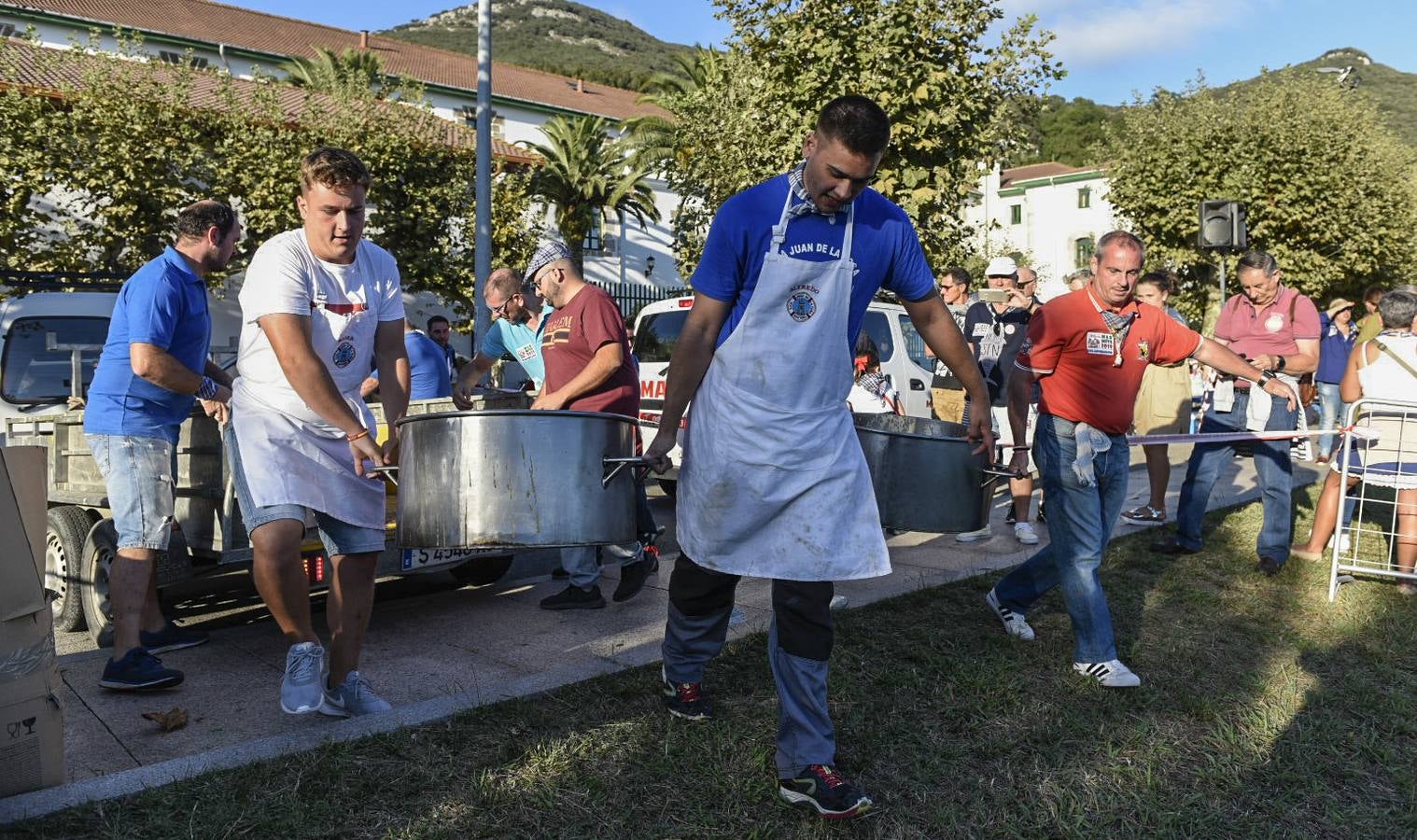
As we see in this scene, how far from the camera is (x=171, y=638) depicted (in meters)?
5.09

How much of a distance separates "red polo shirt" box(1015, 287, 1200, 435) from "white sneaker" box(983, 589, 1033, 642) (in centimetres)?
104

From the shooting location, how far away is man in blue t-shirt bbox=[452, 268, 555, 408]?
6.64 m

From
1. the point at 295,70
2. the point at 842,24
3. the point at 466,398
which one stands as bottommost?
the point at 466,398

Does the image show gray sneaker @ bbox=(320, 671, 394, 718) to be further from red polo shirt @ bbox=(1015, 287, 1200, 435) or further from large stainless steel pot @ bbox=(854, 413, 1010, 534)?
red polo shirt @ bbox=(1015, 287, 1200, 435)

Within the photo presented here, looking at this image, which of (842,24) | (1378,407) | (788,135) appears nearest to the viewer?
(1378,407)

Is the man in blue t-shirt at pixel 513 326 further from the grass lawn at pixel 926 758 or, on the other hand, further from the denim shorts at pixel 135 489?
the grass lawn at pixel 926 758

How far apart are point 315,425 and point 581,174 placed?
37.4 m

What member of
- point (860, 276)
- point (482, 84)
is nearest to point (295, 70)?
point (482, 84)

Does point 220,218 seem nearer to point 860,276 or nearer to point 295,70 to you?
point 860,276

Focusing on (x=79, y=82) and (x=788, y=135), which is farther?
(x=79, y=82)

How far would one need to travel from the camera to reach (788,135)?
1420 cm

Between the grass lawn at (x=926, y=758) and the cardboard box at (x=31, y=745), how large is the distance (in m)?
0.19

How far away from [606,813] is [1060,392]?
2.69 meters

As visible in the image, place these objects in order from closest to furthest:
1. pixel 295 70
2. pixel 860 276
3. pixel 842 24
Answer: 1. pixel 860 276
2. pixel 842 24
3. pixel 295 70
